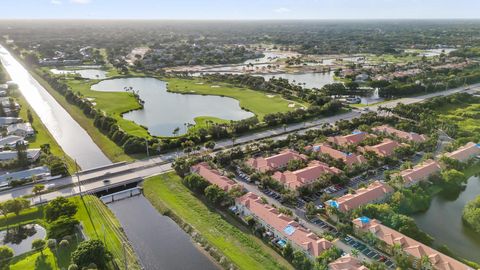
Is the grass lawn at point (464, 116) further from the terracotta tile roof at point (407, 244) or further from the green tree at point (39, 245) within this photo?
the green tree at point (39, 245)

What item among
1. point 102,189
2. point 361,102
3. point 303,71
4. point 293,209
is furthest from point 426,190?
point 303,71

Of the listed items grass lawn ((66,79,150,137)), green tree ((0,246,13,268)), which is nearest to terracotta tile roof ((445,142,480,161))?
grass lawn ((66,79,150,137))

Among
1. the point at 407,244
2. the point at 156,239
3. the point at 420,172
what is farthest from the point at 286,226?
the point at 420,172

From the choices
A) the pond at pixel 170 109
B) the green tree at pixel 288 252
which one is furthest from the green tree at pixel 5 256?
the pond at pixel 170 109

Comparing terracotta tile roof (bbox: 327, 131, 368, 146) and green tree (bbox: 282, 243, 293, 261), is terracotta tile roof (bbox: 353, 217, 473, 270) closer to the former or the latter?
green tree (bbox: 282, 243, 293, 261)

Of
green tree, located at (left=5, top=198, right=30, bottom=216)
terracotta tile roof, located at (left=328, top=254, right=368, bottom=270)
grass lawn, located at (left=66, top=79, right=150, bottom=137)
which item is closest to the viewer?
terracotta tile roof, located at (left=328, top=254, right=368, bottom=270)

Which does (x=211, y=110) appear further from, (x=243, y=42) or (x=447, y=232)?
(x=243, y=42)
